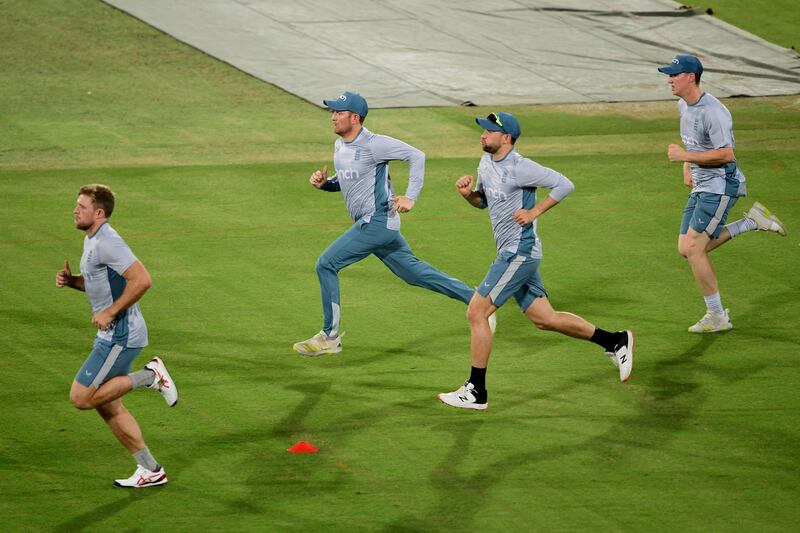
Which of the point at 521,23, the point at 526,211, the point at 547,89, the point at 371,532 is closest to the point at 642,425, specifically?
the point at 526,211

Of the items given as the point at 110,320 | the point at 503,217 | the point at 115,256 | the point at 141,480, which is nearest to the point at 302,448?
the point at 141,480

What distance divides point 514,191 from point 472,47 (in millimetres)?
15923

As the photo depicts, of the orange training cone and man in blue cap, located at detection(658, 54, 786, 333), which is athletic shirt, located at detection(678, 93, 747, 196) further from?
the orange training cone

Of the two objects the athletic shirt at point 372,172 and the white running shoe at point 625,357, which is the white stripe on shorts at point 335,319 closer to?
the athletic shirt at point 372,172

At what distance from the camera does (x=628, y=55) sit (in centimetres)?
2606

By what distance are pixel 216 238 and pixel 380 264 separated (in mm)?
2119

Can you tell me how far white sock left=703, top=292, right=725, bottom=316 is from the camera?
1267cm

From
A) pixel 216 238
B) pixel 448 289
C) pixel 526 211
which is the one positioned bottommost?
pixel 216 238

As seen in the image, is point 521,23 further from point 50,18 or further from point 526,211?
point 526,211

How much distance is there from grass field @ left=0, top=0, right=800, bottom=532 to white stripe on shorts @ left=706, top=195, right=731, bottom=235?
3.40 ft

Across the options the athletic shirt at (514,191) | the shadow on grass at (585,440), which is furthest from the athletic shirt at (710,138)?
the athletic shirt at (514,191)

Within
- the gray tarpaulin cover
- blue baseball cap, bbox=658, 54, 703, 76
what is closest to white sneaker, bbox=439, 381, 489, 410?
blue baseball cap, bbox=658, 54, 703, 76

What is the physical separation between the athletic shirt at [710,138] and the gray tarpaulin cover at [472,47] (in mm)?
10440

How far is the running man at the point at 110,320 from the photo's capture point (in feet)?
29.2
